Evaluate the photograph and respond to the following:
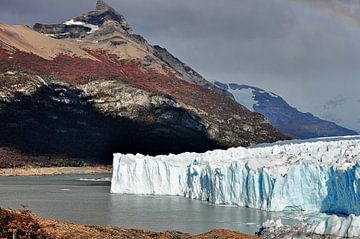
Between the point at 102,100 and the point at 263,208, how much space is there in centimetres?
11230

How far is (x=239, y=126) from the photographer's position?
177 meters

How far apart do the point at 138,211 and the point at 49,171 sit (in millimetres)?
65004

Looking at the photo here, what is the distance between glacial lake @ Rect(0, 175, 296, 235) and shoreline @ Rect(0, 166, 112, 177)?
4093cm

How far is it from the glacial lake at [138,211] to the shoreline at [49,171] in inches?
1611

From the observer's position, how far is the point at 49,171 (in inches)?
4345

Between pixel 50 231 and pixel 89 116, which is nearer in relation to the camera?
pixel 50 231

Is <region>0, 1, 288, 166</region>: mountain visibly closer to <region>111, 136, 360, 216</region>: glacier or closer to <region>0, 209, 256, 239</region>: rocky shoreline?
<region>111, 136, 360, 216</region>: glacier

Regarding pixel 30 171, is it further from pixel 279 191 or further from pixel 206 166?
pixel 279 191

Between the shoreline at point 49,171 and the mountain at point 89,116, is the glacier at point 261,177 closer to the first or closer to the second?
the shoreline at point 49,171

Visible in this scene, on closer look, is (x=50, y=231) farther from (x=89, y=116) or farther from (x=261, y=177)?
(x=89, y=116)

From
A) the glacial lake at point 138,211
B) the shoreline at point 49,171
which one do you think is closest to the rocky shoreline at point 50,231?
the glacial lake at point 138,211

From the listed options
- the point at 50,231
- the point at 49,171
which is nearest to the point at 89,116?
the point at 49,171

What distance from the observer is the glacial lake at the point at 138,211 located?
41.2 m

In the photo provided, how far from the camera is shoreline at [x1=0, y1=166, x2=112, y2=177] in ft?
351
